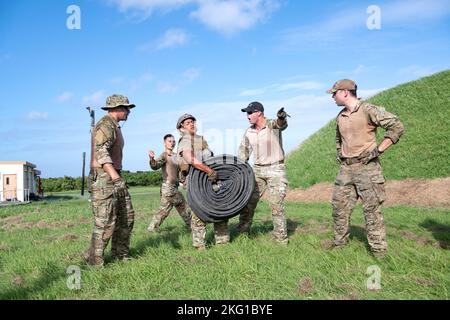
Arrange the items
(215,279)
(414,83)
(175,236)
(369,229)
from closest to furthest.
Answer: (215,279), (369,229), (175,236), (414,83)

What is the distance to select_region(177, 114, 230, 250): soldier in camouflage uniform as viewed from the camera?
6762 mm

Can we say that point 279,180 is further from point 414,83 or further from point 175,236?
point 414,83

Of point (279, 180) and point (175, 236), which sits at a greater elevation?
point (279, 180)

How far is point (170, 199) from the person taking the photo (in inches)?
372

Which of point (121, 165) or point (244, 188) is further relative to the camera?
point (244, 188)

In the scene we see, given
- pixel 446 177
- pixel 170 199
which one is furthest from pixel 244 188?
pixel 446 177

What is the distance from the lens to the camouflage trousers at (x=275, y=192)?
698 centimetres

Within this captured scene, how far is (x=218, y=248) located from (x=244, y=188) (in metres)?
1.06

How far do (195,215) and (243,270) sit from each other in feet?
5.85

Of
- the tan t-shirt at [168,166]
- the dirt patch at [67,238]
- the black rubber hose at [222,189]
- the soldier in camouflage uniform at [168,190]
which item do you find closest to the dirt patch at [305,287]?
the black rubber hose at [222,189]

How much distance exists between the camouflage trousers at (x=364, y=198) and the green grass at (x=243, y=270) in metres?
0.26

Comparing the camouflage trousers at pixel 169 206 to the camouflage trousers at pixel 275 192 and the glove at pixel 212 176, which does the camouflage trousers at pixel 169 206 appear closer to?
the camouflage trousers at pixel 275 192
